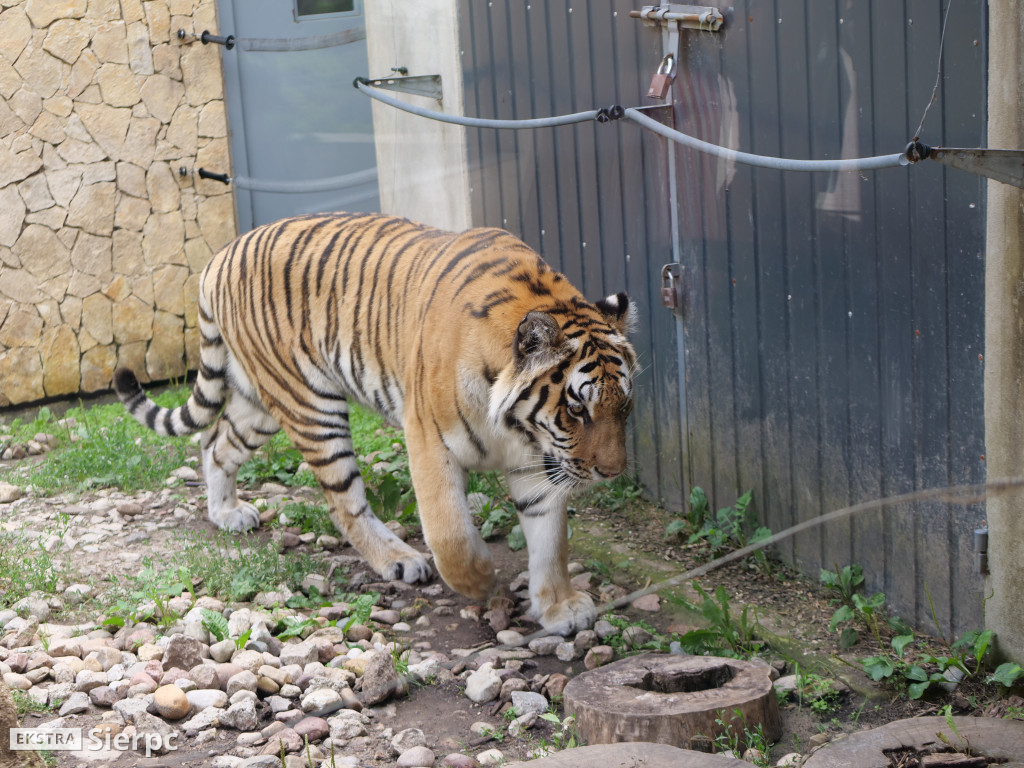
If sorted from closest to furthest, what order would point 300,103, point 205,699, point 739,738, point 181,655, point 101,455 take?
point 739,738
point 205,699
point 181,655
point 101,455
point 300,103

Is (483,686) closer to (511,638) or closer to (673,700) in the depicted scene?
(511,638)

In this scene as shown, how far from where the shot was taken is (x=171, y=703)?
3115 mm

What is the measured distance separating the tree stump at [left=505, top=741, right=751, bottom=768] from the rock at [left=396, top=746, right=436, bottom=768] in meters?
0.44

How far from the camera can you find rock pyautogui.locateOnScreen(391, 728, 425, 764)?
299 centimetres

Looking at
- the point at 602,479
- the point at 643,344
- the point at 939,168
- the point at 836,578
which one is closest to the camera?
the point at 939,168

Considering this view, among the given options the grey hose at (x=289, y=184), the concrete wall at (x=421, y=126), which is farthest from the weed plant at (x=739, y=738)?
the grey hose at (x=289, y=184)

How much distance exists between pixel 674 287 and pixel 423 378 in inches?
48.0

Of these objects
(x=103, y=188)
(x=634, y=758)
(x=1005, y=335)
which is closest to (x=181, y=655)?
(x=634, y=758)

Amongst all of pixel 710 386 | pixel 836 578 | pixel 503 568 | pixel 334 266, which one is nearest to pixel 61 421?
pixel 334 266

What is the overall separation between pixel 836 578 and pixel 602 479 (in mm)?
948

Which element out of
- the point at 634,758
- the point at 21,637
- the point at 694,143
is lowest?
the point at 21,637

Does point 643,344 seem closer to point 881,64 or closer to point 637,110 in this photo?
point 637,110

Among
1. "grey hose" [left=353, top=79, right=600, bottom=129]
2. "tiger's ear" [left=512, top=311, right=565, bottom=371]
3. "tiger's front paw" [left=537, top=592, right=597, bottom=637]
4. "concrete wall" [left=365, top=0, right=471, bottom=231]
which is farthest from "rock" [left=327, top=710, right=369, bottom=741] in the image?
"concrete wall" [left=365, top=0, right=471, bottom=231]

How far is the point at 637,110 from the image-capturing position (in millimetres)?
4188
